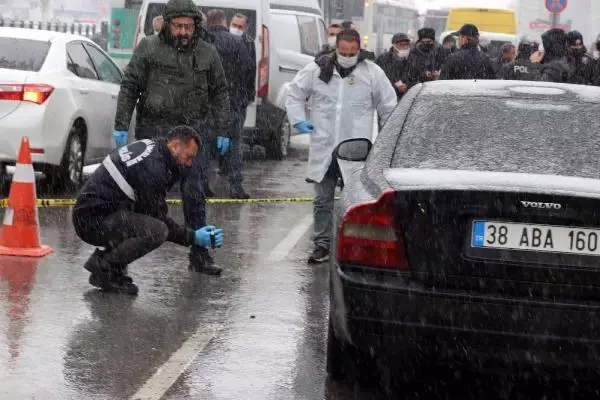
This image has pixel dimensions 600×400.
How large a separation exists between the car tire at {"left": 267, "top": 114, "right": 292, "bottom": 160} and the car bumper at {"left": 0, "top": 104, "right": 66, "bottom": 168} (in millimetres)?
6269

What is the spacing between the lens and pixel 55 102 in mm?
11945

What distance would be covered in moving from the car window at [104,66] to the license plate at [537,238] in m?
8.79

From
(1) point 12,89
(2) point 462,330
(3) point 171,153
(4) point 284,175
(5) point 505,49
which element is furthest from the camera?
(5) point 505,49

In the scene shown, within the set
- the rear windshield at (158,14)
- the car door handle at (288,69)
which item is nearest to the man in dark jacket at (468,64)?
the rear windshield at (158,14)

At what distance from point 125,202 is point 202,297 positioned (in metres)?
0.73

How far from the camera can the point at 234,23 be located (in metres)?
13.7

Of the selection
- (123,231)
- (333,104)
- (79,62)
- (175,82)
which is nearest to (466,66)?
(79,62)

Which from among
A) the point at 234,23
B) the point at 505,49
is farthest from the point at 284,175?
the point at 505,49

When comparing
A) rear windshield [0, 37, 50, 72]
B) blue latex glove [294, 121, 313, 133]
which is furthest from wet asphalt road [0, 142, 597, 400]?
rear windshield [0, 37, 50, 72]

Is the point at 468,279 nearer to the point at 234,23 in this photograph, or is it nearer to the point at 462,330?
the point at 462,330

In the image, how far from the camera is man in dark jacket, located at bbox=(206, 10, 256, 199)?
13055 millimetres

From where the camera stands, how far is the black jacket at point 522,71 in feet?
44.2

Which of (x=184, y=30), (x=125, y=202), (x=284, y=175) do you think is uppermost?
(x=184, y=30)

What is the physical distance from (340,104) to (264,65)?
24.2 feet
